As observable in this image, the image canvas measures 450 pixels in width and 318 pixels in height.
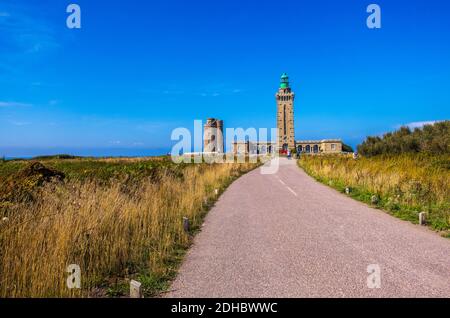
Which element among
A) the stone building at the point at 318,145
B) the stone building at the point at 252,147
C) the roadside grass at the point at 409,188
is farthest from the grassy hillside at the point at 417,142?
the stone building at the point at 318,145

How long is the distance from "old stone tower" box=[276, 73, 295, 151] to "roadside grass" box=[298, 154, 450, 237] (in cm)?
10859

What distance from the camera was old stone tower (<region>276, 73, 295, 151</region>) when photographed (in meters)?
127

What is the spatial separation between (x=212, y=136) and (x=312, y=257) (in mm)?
59526

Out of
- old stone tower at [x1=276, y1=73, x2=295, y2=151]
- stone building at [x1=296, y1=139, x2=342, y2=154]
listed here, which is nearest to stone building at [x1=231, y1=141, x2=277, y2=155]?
stone building at [x1=296, y1=139, x2=342, y2=154]

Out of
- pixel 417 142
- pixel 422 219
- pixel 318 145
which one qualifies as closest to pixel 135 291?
pixel 422 219

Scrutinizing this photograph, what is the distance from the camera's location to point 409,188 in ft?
41.2

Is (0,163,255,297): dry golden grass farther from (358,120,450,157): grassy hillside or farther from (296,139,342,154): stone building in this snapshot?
(296,139,342,154): stone building

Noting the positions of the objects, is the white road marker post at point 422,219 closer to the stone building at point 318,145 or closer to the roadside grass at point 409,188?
the roadside grass at point 409,188

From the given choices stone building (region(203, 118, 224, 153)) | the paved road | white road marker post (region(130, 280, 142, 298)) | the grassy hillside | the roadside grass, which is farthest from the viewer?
stone building (region(203, 118, 224, 153))

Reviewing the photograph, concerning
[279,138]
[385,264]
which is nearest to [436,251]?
[385,264]

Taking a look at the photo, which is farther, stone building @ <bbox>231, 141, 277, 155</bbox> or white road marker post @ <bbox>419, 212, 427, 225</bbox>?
stone building @ <bbox>231, 141, 277, 155</bbox>

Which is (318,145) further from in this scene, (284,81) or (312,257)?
(312,257)
